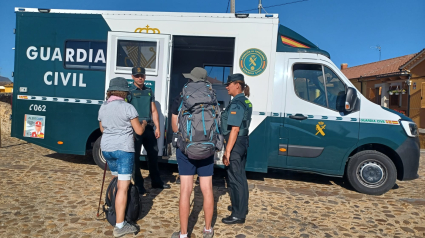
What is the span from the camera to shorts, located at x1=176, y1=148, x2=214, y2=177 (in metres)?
3.12

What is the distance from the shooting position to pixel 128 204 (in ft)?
11.7

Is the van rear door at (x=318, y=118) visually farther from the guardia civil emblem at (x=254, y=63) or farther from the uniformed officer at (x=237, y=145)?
the uniformed officer at (x=237, y=145)

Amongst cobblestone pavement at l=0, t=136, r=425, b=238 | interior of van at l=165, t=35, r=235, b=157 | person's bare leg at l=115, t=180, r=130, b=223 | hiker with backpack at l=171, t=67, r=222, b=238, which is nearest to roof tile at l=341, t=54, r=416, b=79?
interior of van at l=165, t=35, r=235, b=157

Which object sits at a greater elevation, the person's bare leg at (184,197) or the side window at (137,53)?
the side window at (137,53)

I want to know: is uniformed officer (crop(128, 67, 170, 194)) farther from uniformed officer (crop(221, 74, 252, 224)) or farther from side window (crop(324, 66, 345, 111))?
side window (crop(324, 66, 345, 111))

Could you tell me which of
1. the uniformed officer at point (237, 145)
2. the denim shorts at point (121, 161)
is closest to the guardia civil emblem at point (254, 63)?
the uniformed officer at point (237, 145)

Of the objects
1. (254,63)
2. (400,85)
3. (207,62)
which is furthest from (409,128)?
(400,85)

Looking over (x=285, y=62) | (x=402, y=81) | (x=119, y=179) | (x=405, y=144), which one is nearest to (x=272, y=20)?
(x=285, y=62)

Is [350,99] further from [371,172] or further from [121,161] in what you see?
[121,161]

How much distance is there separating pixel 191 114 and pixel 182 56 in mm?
6065

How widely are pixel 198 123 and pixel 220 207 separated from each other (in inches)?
75.3

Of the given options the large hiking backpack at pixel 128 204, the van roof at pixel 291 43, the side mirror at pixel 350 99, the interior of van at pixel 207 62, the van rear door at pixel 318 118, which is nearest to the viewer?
→ the large hiking backpack at pixel 128 204

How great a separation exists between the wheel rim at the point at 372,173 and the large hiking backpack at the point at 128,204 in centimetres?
377

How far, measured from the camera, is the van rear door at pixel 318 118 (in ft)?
17.5
